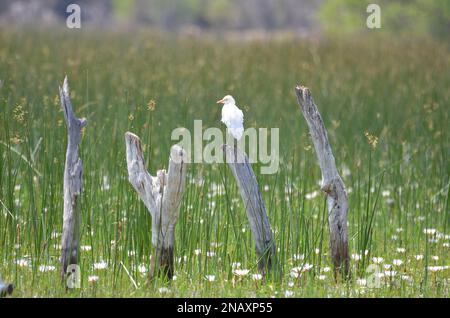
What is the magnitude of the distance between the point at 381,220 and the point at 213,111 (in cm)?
270

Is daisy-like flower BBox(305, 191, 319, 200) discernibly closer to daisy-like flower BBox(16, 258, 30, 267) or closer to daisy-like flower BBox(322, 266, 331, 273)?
daisy-like flower BBox(322, 266, 331, 273)

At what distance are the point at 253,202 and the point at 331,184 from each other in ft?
1.55

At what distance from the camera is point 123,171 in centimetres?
566

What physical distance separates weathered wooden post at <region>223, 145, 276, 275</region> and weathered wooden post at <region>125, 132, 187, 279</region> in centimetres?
37

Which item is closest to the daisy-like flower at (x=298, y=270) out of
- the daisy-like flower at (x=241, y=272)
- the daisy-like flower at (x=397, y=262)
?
the daisy-like flower at (x=241, y=272)

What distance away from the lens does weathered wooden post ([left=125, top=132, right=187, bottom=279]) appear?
4883 mm

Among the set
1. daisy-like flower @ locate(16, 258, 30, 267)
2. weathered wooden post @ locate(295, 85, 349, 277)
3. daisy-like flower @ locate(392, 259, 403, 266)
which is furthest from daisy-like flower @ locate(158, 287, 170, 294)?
daisy-like flower @ locate(392, 259, 403, 266)

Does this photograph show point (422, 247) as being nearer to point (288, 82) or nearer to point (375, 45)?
point (288, 82)

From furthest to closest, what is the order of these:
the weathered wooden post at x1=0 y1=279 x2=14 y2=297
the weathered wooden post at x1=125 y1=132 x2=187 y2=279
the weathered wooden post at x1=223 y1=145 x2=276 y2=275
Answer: the weathered wooden post at x1=223 y1=145 x2=276 y2=275, the weathered wooden post at x1=125 y1=132 x2=187 y2=279, the weathered wooden post at x1=0 y1=279 x2=14 y2=297

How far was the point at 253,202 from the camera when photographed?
199 inches

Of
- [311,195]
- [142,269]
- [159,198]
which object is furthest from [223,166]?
[159,198]

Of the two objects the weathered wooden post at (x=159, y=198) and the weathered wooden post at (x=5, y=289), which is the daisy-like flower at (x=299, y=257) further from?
the weathered wooden post at (x=5, y=289)
